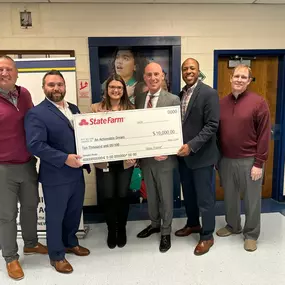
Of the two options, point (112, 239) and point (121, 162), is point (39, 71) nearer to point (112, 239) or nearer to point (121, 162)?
point (121, 162)

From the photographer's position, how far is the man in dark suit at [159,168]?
7.47ft

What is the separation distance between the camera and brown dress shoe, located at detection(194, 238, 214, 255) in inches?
93.8

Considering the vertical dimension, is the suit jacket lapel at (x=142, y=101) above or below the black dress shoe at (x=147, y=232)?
above

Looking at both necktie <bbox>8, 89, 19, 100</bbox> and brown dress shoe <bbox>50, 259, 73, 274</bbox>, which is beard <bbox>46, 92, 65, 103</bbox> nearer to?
necktie <bbox>8, 89, 19, 100</bbox>

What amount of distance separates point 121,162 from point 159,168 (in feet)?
1.09

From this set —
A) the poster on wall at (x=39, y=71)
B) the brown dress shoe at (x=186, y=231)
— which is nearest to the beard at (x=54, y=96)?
the poster on wall at (x=39, y=71)

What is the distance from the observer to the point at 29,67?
2506 mm

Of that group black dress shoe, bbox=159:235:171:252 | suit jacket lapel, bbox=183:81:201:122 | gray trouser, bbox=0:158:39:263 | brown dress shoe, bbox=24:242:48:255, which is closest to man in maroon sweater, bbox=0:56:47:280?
gray trouser, bbox=0:158:39:263

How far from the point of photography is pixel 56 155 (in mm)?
1955

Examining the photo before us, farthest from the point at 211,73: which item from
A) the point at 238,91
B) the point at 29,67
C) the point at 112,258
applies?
the point at 112,258

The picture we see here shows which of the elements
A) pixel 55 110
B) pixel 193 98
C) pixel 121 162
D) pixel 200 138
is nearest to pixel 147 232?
pixel 121 162

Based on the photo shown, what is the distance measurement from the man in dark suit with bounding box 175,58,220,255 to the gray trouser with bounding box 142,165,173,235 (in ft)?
0.71

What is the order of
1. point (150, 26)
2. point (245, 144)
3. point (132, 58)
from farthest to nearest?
point (132, 58) → point (150, 26) → point (245, 144)

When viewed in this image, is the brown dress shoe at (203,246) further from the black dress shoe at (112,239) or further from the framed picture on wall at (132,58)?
the framed picture on wall at (132,58)
